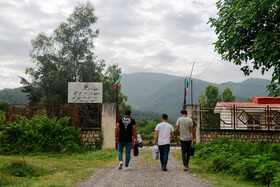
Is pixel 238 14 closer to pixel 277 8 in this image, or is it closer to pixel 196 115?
pixel 277 8

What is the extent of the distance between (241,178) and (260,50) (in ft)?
16.4

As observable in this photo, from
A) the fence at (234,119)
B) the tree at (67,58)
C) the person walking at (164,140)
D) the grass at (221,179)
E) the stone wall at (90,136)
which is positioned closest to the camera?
the grass at (221,179)

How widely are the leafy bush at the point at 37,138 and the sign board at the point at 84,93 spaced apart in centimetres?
217

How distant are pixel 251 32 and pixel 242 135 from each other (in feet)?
22.0

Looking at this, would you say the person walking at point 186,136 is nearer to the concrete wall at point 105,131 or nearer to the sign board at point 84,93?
the concrete wall at point 105,131

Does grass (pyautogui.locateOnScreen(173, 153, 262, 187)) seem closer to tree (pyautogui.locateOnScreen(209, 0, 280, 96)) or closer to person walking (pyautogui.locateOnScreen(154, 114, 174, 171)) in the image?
person walking (pyautogui.locateOnScreen(154, 114, 174, 171))

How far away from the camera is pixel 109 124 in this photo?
47.6 ft

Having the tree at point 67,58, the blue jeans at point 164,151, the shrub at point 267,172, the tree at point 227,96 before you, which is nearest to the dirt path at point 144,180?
the blue jeans at point 164,151

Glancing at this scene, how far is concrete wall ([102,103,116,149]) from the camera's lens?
14.5m

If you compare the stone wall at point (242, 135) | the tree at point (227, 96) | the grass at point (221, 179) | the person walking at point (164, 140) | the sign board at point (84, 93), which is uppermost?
the tree at point (227, 96)

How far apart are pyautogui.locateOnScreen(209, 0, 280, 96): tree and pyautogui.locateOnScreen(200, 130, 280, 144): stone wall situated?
455cm

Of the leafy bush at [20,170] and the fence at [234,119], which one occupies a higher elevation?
the fence at [234,119]

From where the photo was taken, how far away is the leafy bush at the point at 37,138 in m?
12.7

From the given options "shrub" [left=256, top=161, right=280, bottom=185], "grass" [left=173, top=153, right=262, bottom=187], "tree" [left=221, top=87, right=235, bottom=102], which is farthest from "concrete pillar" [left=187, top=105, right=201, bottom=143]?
"tree" [left=221, top=87, right=235, bottom=102]
